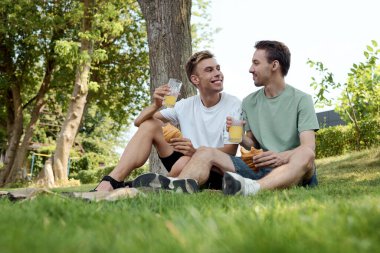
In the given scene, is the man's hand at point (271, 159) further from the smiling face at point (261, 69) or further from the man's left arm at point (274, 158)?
the smiling face at point (261, 69)

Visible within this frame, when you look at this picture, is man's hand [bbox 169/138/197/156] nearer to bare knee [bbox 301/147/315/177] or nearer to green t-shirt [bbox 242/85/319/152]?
green t-shirt [bbox 242/85/319/152]

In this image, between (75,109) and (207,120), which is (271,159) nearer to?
(207,120)

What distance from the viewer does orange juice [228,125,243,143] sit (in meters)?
4.07

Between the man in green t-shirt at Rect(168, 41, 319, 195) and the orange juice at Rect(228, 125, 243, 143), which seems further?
the orange juice at Rect(228, 125, 243, 143)

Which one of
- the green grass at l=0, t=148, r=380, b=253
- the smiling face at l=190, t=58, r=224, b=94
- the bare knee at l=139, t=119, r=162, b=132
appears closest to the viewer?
the green grass at l=0, t=148, r=380, b=253

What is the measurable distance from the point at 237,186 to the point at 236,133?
74cm

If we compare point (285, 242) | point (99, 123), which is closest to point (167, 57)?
point (285, 242)

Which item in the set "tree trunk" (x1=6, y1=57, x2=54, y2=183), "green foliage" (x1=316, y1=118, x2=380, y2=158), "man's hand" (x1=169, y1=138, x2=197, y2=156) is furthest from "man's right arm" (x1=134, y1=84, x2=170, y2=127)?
"tree trunk" (x1=6, y1=57, x2=54, y2=183)

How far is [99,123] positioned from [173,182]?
3682 centimetres

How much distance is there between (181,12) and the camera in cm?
722

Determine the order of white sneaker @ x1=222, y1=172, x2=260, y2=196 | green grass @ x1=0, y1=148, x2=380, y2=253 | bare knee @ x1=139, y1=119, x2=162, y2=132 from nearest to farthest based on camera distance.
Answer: green grass @ x1=0, y1=148, x2=380, y2=253 < white sneaker @ x1=222, y1=172, x2=260, y2=196 < bare knee @ x1=139, y1=119, x2=162, y2=132

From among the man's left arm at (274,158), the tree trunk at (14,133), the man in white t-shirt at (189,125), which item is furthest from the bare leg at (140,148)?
the tree trunk at (14,133)

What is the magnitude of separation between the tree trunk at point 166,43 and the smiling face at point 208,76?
2.12m

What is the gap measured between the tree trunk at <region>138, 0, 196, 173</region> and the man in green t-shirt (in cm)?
248
